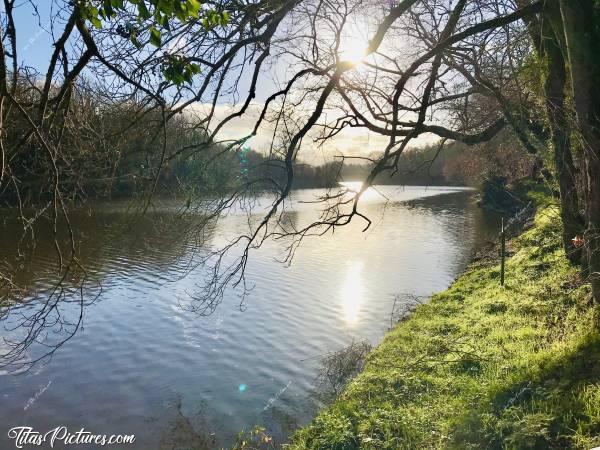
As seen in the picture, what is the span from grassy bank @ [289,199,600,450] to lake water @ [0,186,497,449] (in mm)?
1414

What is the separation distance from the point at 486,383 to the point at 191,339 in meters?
7.19

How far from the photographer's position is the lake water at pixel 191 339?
766cm

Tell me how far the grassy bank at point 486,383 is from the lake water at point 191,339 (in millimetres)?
1414

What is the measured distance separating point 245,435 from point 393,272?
11.9 m

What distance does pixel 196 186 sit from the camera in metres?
5.44

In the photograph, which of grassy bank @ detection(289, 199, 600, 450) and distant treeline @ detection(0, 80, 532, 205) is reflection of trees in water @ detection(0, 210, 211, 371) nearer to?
distant treeline @ detection(0, 80, 532, 205)

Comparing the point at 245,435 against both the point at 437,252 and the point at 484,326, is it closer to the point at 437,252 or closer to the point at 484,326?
the point at 484,326

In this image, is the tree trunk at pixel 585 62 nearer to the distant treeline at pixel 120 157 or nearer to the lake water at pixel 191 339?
the lake water at pixel 191 339

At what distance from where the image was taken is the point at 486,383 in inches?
240

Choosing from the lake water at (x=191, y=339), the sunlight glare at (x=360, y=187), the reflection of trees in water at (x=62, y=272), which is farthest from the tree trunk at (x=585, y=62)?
the reflection of trees in water at (x=62, y=272)

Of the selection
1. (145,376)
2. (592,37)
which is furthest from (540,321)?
(145,376)

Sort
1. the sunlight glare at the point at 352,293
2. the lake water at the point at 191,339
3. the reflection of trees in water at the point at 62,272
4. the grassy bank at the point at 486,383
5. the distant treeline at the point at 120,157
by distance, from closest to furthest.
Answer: the distant treeline at the point at 120,157
the grassy bank at the point at 486,383
the lake water at the point at 191,339
the reflection of trees in water at the point at 62,272
the sunlight glare at the point at 352,293

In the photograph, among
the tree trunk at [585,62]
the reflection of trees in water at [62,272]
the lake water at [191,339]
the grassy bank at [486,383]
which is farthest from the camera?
the reflection of trees in water at [62,272]

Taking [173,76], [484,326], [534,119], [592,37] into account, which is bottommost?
[484,326]
